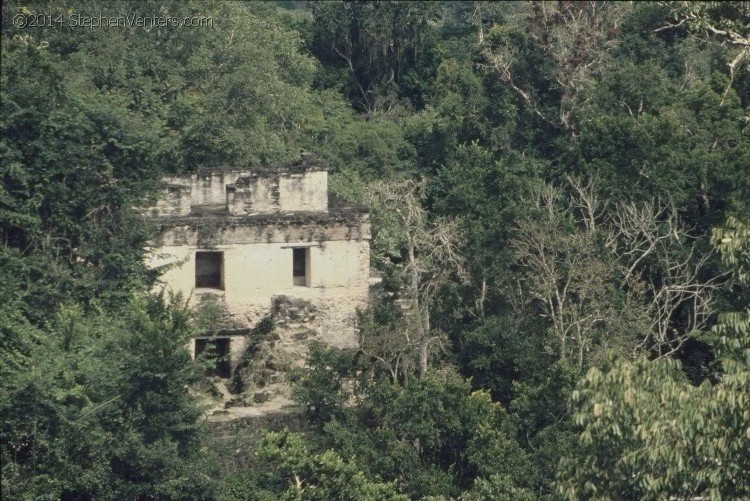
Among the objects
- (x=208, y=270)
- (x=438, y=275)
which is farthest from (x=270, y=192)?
(x=438, y=275)

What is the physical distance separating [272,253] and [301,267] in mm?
753

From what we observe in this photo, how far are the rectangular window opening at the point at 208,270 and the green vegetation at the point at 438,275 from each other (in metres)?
1.37

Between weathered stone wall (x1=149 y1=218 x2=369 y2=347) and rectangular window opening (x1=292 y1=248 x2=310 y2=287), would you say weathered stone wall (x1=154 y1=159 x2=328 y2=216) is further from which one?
rectangular window opening (x1=292 y1=248 x2=310 y2=287)

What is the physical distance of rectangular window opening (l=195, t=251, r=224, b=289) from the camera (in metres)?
25.2

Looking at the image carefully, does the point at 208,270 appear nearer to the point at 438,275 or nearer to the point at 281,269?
the point at 281,269

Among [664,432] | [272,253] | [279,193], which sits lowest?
[664,432]

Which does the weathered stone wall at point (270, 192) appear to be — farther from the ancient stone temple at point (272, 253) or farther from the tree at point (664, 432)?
the tree at point (664, 432)

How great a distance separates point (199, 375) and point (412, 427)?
9.97 ft

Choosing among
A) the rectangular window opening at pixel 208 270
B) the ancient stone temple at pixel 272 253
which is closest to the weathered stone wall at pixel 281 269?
the ancient stone temple at pixel 272 253

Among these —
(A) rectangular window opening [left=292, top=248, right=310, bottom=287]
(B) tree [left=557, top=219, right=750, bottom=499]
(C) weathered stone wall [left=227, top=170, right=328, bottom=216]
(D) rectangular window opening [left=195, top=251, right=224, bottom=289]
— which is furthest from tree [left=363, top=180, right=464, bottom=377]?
(B) tree [left=557, top=219, right=750, bottom=499]

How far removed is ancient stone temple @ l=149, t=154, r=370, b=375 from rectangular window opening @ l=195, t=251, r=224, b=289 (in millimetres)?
16

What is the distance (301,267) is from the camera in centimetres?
2553

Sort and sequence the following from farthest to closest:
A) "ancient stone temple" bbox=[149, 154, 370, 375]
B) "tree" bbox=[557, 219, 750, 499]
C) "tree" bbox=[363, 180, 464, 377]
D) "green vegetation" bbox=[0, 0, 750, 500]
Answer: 1. "ancient stone temple" bbox=[149, 154, 370, 375]
2. "tree" bbox=[363, 180, 464, 377]
3. "green vegetation" bbox=[0, 0, 750, 500]
4. "tree" bbox=[557, 219, 750, 499]

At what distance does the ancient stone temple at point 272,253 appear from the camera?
80.7ft
